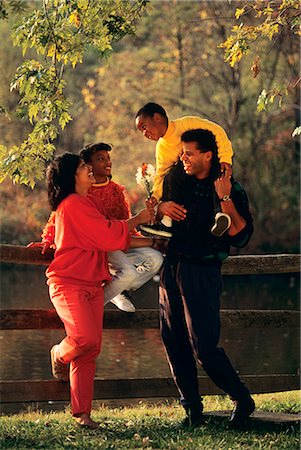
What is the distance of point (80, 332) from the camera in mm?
7098

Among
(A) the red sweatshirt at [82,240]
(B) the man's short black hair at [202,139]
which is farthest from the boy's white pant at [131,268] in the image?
(B) the man's short black hair at [202,139]

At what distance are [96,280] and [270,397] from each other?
12.3 ft

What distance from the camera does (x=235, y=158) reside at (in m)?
30.1

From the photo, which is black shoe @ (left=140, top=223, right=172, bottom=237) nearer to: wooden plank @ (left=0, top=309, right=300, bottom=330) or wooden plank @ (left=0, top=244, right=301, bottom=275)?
wooden plank @ (left=0, top=244, right=301, bottom=275)

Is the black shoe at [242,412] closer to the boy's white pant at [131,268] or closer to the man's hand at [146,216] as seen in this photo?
the boy's white pant at [131,268]

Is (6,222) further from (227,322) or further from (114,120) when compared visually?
(227,322)

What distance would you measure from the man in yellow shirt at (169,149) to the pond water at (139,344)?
22.4ft

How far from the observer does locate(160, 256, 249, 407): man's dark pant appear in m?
7.20

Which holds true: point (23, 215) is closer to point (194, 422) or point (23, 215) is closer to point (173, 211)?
point (194, 422)

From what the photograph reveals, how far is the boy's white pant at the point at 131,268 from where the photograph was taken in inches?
290

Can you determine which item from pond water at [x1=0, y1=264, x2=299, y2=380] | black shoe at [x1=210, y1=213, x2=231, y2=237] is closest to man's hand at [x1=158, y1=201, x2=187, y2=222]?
black shoe at [x1=210, y1=213, x2=231, y2=237]

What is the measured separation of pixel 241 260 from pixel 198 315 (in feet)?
4.34

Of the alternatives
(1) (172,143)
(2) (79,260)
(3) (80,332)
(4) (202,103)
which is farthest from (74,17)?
(4) (202,103)

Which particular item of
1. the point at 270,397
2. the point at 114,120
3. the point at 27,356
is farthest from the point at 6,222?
the point at 270,397
